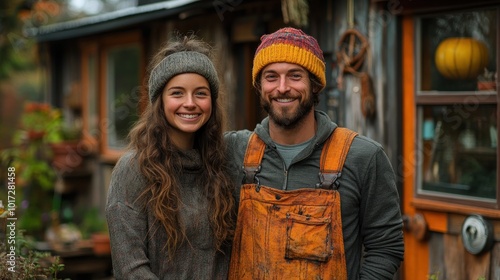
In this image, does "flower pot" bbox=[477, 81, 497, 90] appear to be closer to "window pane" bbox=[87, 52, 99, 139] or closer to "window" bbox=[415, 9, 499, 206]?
"window" bbox=[415, 9, 499, 206]

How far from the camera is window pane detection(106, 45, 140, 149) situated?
9812 millimetres

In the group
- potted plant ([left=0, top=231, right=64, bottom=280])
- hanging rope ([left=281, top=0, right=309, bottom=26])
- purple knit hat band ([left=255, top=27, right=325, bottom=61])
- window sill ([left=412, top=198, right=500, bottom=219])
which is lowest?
potted plant ([left=0, top=231, right=64, bottom=280])

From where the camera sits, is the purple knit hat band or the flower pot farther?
the flower pot

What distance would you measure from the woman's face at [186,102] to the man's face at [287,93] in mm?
279

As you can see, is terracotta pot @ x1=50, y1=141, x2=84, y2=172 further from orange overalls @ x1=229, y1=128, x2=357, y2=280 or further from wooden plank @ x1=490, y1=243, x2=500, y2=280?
orange overalls @ x1=229, y1=128, x2=357, y2=280

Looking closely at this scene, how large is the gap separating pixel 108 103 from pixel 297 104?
773 centimetres

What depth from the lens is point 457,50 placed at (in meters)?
5.01

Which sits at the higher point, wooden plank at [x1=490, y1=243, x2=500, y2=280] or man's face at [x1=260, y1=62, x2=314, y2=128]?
man's face at [x1=260, y1=62, x2=314, y2=128]

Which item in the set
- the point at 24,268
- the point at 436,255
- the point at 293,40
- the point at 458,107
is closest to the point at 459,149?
the point at 458,107

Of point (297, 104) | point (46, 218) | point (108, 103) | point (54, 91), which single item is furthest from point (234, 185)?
point (54, 91)

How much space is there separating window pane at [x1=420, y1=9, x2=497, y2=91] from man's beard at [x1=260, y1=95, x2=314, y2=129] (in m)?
2.09

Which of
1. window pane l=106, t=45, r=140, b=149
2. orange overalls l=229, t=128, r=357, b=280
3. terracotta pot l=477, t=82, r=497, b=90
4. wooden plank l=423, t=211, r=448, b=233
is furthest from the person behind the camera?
window pane l=106, t=45, r=140, b=149

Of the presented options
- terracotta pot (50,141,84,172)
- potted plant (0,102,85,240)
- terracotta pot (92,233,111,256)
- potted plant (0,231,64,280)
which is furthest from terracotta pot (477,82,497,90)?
terracotta pot (50,141,84,172)

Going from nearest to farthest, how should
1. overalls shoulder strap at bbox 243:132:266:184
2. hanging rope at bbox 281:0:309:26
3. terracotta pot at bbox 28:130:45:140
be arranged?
overalls shoulder strap at bbox 243:132:266:184 → hanging rope at bbox 281:0:309:26 → terracotta pot at bbox 28:130:45:140
